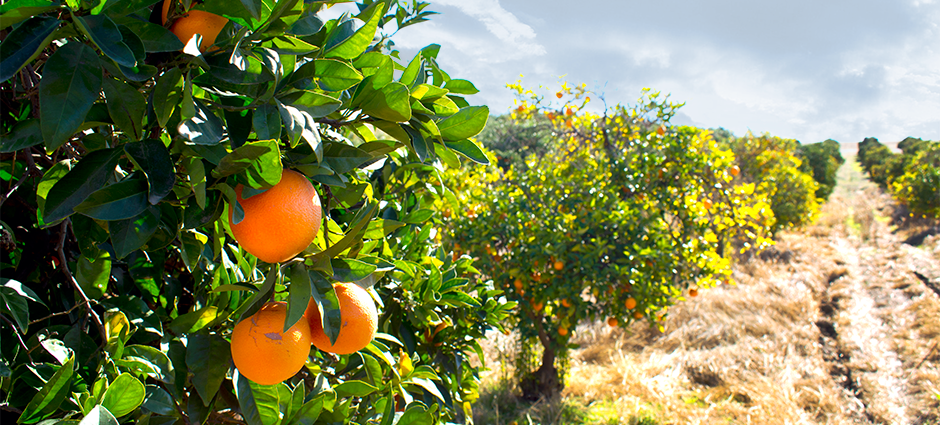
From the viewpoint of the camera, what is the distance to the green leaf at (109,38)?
46 cm

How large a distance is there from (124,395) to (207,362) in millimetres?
115

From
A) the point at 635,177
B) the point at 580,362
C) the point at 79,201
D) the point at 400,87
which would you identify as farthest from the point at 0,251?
the point at 580,362

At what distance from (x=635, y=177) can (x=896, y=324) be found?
191 inches

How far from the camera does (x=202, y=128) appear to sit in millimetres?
521

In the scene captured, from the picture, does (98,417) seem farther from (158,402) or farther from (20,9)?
(20,9)

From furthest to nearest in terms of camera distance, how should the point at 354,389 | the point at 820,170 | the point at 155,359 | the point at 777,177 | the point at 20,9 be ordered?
the point at 820,170, the point at 777,177, the point at 354,389, the point at 155,359, the point at 20,9

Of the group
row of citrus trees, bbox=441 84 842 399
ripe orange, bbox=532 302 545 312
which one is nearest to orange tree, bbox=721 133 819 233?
row of citrus trees, bbox=441 84 842 399

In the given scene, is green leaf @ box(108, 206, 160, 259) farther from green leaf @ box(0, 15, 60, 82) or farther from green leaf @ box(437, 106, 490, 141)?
green leaf @ box(437, 106, 490, 141)

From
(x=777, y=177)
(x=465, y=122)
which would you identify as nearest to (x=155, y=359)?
(x=465, y=122)

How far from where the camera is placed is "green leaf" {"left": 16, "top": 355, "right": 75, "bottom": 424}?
62 cm

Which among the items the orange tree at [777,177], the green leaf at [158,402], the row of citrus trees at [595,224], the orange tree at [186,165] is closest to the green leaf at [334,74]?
the orange tree at [186,165]

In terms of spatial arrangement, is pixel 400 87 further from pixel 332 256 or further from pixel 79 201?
pixel 79 201

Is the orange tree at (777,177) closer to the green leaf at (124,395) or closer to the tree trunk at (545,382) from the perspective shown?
the tree trunk at (545,382)

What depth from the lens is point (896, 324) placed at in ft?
21.1
